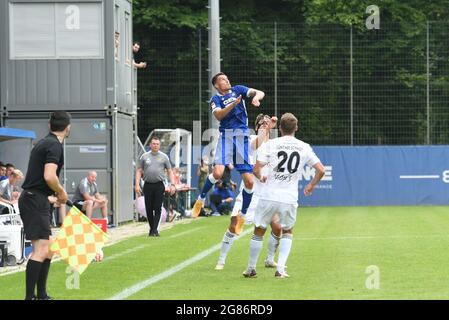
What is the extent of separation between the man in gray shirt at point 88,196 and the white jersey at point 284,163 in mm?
13555

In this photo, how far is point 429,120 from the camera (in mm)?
40938

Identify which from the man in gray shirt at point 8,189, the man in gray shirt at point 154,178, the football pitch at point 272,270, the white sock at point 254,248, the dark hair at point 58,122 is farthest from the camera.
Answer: the man in gray shirt at point 154,178

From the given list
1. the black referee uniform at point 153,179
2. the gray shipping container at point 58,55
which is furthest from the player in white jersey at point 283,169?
the gray shipping container at point 58,55

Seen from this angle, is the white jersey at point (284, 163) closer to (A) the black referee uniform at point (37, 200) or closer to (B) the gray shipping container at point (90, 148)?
(A) the black referee uniform at point (37, 200)

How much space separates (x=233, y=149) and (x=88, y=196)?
11798 mm

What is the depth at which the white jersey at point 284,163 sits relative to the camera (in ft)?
Result: 45.6

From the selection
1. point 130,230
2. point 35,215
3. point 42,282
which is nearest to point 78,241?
point 42,282

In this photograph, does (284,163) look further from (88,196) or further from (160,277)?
(88,196)

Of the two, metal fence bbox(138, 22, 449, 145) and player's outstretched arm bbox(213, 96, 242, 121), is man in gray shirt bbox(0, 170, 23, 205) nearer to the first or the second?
player's outstretched arm bbox(213, 96, 242, 121)

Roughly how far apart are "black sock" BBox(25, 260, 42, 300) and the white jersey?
326cm

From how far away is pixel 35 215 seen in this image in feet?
38.9

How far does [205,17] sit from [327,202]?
29.2 ft
